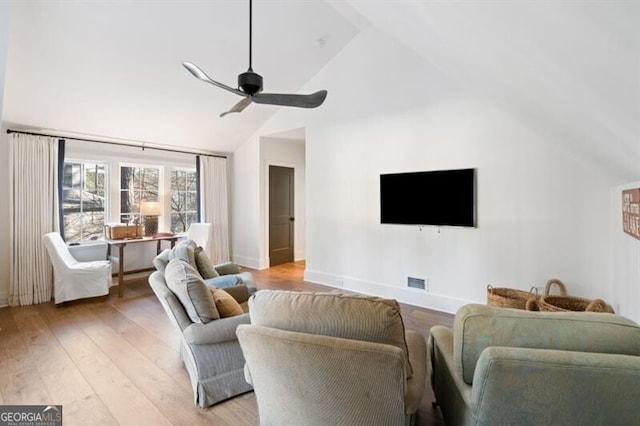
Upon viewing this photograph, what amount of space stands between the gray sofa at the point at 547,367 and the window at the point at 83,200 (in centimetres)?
551

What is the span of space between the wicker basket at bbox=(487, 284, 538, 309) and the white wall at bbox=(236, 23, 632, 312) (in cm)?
20

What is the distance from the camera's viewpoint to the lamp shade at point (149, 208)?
16.3 feet

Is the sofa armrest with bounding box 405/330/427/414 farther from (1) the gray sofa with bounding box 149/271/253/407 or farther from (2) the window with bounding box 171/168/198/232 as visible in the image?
(2) the window with bounding box 171/168/198/232

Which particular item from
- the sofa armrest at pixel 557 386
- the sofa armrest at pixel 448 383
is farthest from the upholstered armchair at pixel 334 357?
the sofa armrest at pixel 557 386

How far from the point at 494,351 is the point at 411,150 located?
3259 millimetres

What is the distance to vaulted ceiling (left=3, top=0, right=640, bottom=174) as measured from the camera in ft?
3.18

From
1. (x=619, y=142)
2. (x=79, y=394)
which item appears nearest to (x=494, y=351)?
(x=619, y=142)

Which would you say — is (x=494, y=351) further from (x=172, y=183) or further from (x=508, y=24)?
(x=172, y=183)

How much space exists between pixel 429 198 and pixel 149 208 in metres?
4.40

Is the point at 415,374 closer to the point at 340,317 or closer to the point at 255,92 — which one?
the point at 340,317

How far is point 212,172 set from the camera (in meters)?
6.09

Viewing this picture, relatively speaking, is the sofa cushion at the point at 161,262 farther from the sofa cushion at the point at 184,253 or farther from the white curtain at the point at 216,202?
the white curtain at the point at 216,202

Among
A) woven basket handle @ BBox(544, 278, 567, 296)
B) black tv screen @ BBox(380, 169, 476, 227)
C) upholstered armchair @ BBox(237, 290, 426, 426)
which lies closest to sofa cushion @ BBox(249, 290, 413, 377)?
upholstered armchair @ BBox(237, 290, 426, 426)

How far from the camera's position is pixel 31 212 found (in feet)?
13.2
